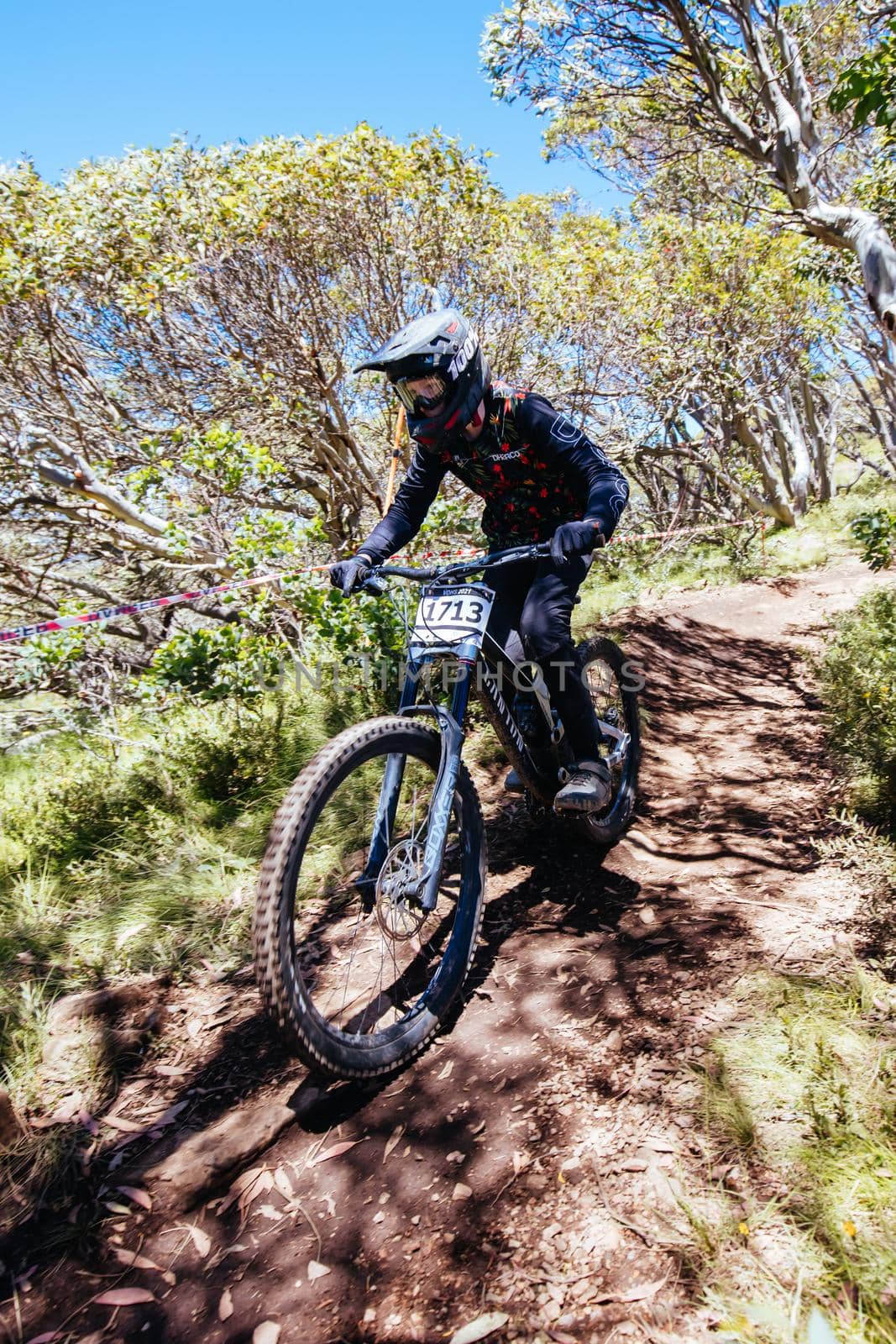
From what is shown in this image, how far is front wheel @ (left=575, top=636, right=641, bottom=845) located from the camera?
3920 millimetres

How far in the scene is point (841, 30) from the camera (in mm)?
10258

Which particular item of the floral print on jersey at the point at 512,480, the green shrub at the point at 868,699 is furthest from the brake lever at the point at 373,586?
the green shrub at the point at 868,699

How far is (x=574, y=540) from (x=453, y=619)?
0.54 metres

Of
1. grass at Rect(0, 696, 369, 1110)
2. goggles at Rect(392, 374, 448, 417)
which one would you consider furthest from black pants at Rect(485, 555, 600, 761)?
grass at Rect(0, 696, 369, 1110)

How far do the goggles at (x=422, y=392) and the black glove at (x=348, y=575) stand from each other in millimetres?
657

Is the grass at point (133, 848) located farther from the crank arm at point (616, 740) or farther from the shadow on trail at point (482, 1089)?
the crank arm at point (616, 740)

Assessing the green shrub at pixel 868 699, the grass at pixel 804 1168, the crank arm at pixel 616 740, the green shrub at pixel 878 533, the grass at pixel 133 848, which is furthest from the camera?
the green shrub at pixel 878 533

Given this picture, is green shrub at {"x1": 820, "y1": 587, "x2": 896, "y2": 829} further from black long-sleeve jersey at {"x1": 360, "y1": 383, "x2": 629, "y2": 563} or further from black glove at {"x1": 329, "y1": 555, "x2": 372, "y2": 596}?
black glove at {"x1": 329, "y1": 555, "x2": 372, "y2": 596}

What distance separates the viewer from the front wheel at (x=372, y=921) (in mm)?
2178

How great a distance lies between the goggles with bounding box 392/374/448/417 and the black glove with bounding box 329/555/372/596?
2.16ft

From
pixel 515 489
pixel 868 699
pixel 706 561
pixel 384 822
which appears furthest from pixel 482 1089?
pixel 706 561

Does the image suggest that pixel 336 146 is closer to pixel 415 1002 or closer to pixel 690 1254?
pixel 415 1002

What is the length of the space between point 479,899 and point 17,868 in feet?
7.81

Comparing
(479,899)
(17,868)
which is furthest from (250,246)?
(479,899)
